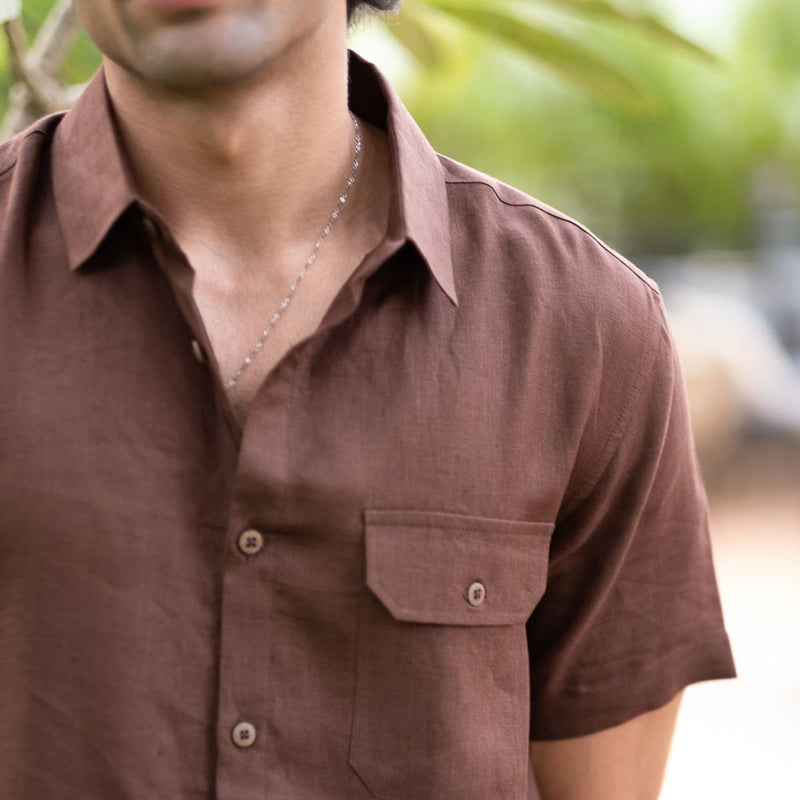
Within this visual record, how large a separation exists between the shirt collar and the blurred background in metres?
0.17

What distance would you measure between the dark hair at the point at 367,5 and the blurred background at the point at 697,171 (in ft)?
0.22

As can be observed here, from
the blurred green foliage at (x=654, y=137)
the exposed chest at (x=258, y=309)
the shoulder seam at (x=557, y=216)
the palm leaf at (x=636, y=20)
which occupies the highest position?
the palm leaf at (x=636, y=20)

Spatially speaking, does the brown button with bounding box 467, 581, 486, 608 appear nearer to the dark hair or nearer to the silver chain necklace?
the silver chain necklace

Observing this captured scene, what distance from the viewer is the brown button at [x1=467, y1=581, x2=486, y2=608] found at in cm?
134

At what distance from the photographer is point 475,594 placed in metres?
1.35

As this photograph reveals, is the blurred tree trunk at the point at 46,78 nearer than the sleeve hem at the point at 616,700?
No

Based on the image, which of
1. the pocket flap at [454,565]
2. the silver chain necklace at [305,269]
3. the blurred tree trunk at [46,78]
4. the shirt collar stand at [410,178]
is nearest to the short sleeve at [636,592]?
the pocket flap at [454,565]

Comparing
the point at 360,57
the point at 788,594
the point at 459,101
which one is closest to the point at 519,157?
the point at 459,101

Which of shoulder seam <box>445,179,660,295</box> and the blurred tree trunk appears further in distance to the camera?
the blurred tree trunk

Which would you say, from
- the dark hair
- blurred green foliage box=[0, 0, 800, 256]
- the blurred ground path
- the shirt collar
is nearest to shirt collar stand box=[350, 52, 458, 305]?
the shirt collar

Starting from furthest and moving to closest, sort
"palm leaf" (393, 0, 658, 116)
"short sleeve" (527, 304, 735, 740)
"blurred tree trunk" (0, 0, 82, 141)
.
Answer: "palm leaf" (393, 0, 658, 116) → "blurred tree trunk" (0, 0, 82, 141) → "short sleeve" (527, 304, 735, 740)

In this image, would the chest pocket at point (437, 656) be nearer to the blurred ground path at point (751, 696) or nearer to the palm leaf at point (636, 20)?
the palm leaf at point (636, 20)

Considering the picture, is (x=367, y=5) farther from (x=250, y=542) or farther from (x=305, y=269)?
(x=250, y=542)

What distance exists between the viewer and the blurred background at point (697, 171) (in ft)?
6.28
